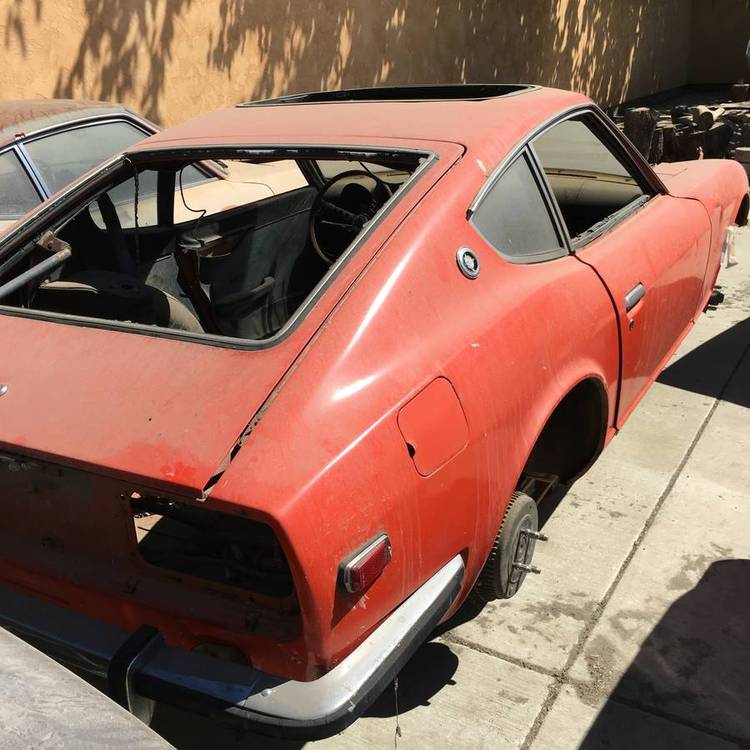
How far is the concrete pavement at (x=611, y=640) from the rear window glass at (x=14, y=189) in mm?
2963

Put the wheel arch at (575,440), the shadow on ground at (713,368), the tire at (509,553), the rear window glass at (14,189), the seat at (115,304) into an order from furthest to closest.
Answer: the rear window glass at (14,189)
the shadow on ground at (713,368)
the wheel arch at (575,440)
the seat at (115,304)
the tire at (509,553)

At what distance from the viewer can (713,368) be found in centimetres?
481

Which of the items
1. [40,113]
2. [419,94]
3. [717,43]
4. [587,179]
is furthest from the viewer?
[717,43]

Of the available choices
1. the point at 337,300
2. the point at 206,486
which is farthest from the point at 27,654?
the point at 337,300

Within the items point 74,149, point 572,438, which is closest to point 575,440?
point 572,438

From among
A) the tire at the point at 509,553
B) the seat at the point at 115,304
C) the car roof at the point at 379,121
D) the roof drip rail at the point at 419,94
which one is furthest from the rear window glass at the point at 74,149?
the tire at the point at 509,553

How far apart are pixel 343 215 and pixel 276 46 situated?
20.7ft

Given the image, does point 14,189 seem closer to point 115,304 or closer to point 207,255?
point 207,255

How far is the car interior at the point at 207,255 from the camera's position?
2.95 m

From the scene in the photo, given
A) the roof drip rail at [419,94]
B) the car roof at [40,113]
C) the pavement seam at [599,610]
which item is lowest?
the pavement seam at [599,610]

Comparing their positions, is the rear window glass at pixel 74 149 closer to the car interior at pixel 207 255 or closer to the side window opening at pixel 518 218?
the car interior at pixel 207 255

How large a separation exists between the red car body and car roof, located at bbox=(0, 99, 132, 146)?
2.60 meters

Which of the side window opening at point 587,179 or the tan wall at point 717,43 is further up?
the side window opening at point 587,179

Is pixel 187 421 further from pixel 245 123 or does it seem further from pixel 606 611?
pixel 606 611
